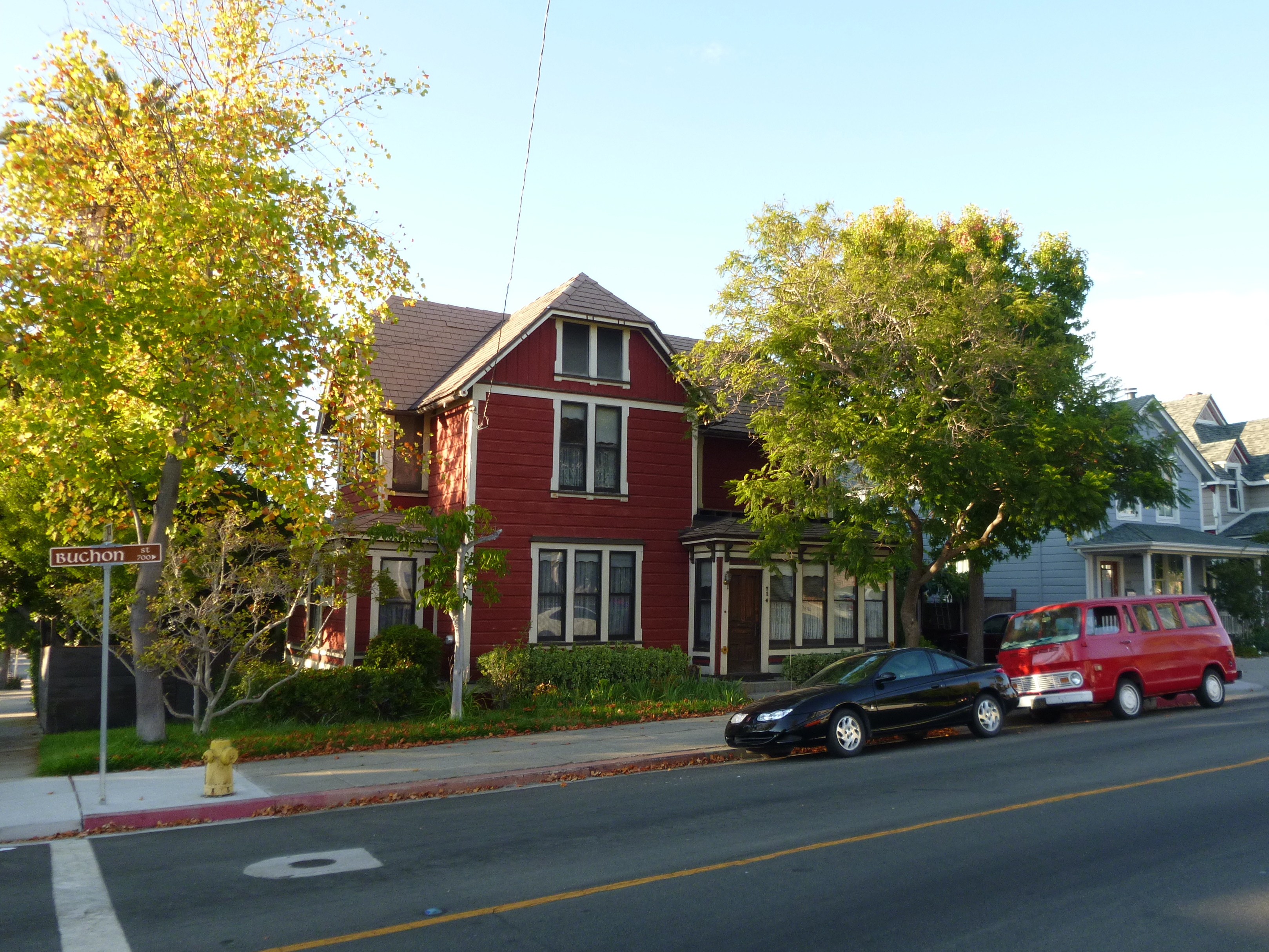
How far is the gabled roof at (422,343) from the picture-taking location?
23.0 m

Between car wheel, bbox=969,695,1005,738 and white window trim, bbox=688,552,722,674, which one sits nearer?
car wheel, bbox=969,695,1005,738

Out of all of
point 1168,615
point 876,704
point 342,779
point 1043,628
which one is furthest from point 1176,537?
point 342,779

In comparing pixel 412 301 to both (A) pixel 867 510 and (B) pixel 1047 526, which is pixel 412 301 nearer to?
(A) pixel 867 510

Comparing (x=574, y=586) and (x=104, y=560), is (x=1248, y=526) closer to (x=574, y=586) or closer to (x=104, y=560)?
(x=574, y=586)

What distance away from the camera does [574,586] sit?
2092 cm

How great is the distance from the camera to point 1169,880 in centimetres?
669

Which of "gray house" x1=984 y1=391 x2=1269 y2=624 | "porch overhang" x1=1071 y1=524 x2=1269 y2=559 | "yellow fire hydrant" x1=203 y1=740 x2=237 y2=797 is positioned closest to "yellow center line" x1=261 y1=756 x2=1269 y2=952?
"yellow fire hydrant" x1=203 y1=740 x2=237 y2=797

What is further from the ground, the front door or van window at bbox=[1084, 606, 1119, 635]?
the front door

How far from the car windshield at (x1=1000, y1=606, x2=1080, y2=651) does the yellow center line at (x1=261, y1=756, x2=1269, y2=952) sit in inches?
219

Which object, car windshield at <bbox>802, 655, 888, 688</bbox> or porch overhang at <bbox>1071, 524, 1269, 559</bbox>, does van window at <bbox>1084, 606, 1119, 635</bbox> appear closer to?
car windshield at <bbox>802, 655, 888, 688</bbox>

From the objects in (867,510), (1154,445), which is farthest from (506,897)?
(1154,445)

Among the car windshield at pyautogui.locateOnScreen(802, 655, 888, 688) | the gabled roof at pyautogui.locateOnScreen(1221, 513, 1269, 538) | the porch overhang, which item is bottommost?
the car windshield at pyautogui.locateOnScreen(802, 655, 888, 688)

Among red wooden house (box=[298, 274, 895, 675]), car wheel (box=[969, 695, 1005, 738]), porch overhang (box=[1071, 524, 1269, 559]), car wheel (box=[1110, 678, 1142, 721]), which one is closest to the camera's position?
car wheel (box=[969, 695, 1005, 738])

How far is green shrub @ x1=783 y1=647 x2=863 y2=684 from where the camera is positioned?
21312mm
